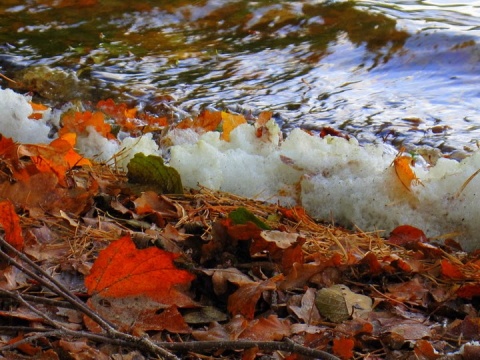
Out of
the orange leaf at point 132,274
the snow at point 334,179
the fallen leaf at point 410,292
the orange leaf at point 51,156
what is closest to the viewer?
Result: the orange leaf at point 132,274

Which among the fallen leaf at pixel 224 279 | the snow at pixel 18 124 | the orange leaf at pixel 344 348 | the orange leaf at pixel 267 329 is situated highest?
the snow at pixel 18 124

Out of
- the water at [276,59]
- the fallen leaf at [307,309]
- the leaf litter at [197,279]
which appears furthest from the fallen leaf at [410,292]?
the water at [276,59]

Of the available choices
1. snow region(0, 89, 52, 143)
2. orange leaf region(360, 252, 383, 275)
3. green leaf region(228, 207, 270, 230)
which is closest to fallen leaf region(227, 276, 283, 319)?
green leaf region(228, 207, 270, 230)

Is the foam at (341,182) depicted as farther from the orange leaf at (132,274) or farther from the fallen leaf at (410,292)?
the orange leaf at (132,274)

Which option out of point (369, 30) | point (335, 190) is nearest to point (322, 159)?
point (335, 190)

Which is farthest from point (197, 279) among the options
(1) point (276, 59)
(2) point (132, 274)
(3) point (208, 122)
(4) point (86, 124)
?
(1) point (276, 59)

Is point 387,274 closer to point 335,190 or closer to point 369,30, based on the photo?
point 335,190
